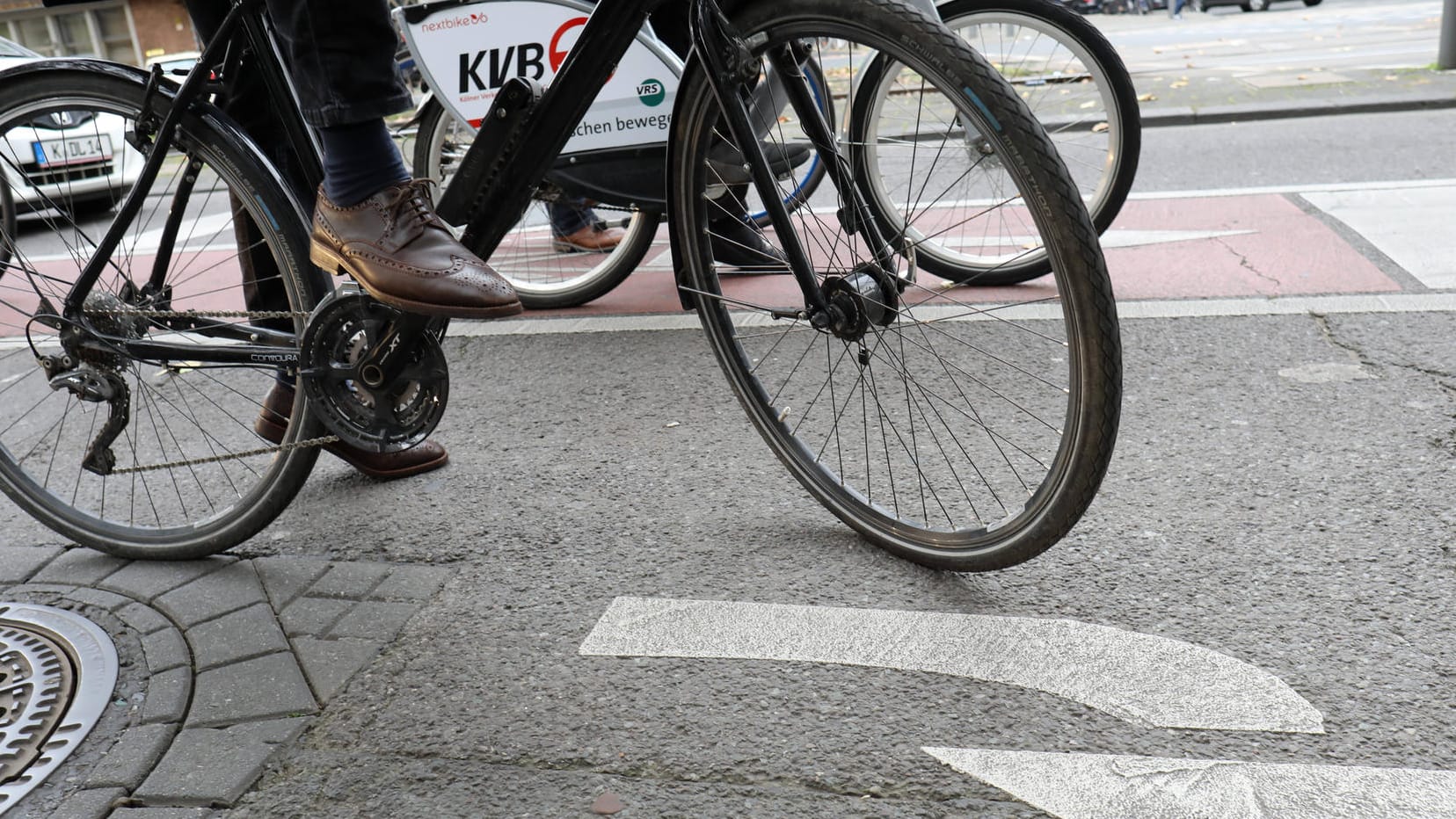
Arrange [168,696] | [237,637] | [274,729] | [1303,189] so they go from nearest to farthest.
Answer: [274,729] → [168,696] → [237,637] → [1303,189]

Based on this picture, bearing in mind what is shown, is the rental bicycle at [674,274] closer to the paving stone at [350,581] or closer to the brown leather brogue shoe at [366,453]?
the brown leather brogue shoe at [366,453]

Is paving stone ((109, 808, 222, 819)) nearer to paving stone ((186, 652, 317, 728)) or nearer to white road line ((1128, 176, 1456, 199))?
paving stone ((186, 652, 317, 728))

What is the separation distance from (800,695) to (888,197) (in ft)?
8.47

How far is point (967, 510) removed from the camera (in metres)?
3.00

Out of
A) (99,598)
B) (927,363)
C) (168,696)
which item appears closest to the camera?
(168,696)

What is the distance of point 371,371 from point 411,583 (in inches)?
19.3

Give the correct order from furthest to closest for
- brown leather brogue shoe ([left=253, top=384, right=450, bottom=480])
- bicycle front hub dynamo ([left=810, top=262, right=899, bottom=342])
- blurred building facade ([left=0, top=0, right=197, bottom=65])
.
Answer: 1. blurred building facade ([left=0, top=0, right=197, bottom=65])
2. brown leather brogue shoe ([left=253, top=384, right=450, bottom=480])
3. bicycle front hub dynamo ([left=810, top=262, right=899, bottom=342])

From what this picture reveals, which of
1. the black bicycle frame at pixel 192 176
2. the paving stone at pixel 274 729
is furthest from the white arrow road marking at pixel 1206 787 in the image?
the black bicycle frame at pixel 192 176

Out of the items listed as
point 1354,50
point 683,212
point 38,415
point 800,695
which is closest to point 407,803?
point 800,695

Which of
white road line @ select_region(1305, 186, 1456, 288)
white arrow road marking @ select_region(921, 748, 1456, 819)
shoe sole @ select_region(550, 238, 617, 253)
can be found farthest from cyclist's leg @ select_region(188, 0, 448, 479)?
white road line @ select_region(1305, 186, 1456, 288)

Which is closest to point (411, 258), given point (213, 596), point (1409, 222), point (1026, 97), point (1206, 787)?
point (213, 596)

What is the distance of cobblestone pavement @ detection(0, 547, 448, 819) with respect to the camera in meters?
2.15

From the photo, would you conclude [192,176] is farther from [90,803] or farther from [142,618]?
[90,803]

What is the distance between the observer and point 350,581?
2.84 m
